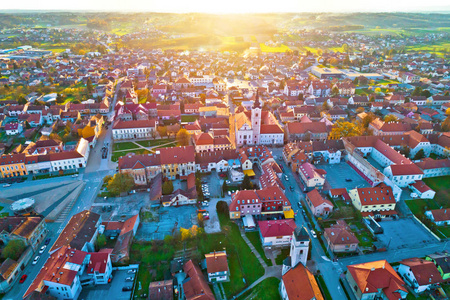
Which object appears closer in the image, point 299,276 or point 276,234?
point 299,276

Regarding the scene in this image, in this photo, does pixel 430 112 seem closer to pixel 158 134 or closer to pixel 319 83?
pixel 319 83

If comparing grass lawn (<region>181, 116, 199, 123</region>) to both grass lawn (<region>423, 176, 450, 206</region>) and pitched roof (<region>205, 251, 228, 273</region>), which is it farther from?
grass lawn (<region>423, 176, 450, 206</region>)

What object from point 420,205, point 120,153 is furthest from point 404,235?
point 120,153

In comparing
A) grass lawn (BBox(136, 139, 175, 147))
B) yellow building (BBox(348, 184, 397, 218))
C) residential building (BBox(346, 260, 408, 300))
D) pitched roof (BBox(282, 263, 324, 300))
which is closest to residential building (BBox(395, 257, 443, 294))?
residential building (BBox(346, 260, 408, 300))

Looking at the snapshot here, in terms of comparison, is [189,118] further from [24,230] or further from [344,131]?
[24,230]

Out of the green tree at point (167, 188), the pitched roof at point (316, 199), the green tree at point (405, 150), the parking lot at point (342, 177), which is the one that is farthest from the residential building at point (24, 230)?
the green tree at point (405, 150)
